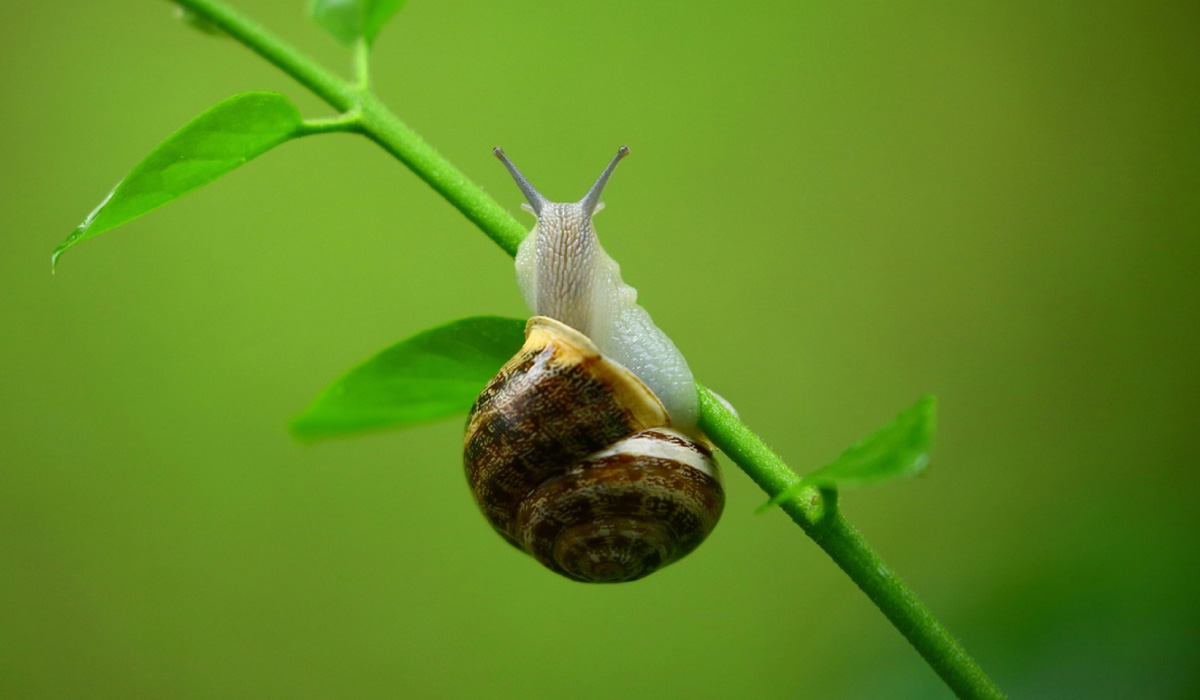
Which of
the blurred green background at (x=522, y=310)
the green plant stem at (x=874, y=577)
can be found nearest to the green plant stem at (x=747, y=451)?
the green plant stem at (x=874, y=577)

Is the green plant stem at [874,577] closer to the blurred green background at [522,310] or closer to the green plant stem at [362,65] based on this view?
the green plant stem at [362,65]

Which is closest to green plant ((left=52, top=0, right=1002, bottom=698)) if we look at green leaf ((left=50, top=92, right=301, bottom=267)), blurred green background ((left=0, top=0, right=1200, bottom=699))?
green leaf ((left=50, top=92, right=301, bottom=267))

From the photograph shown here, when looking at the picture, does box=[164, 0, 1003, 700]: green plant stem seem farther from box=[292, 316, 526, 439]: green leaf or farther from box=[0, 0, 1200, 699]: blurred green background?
box=[0, 0, 1200, 699]: blurred green background

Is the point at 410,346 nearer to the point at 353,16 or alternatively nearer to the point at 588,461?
the point at 588,461

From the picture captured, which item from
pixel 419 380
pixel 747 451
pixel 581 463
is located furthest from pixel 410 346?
pixel 747 451

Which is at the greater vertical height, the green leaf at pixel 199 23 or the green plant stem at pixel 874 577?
the green leaf at pixel 199 23

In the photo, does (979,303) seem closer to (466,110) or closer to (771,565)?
(771,565)
